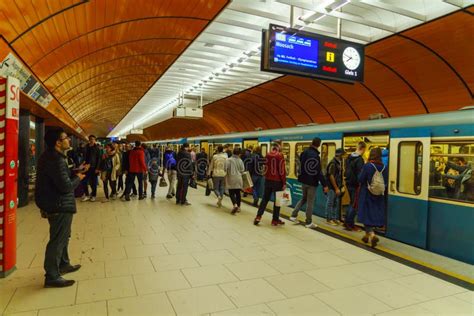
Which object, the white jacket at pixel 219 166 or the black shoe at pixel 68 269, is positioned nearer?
the black shoe at pixel 68 269

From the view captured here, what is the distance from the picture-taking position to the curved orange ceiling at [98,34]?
536 centimetres

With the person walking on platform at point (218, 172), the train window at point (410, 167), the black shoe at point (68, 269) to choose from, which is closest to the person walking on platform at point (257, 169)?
the person walking on platform at point (218, 172)

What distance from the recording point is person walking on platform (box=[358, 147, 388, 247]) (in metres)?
5.42

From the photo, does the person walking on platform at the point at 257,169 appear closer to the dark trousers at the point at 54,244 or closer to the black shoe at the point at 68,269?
→ the black shoe at the point at 68,269

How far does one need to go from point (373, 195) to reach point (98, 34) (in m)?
6.37

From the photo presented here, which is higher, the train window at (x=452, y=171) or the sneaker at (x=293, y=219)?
the train window at (x=452, y=171)

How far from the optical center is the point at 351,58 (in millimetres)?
6062

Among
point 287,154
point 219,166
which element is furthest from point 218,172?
point 287,154

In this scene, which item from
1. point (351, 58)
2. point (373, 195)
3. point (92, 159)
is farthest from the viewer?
point (92, 159)

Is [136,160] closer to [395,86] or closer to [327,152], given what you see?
[327,152]

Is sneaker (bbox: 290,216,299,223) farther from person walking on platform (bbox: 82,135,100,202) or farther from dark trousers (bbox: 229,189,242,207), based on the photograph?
person walking on platform (bbox: 82,135,100,202)

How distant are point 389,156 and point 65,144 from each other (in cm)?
550

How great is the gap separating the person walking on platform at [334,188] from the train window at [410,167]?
1.26 meters

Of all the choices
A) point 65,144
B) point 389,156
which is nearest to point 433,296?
point 389,156
